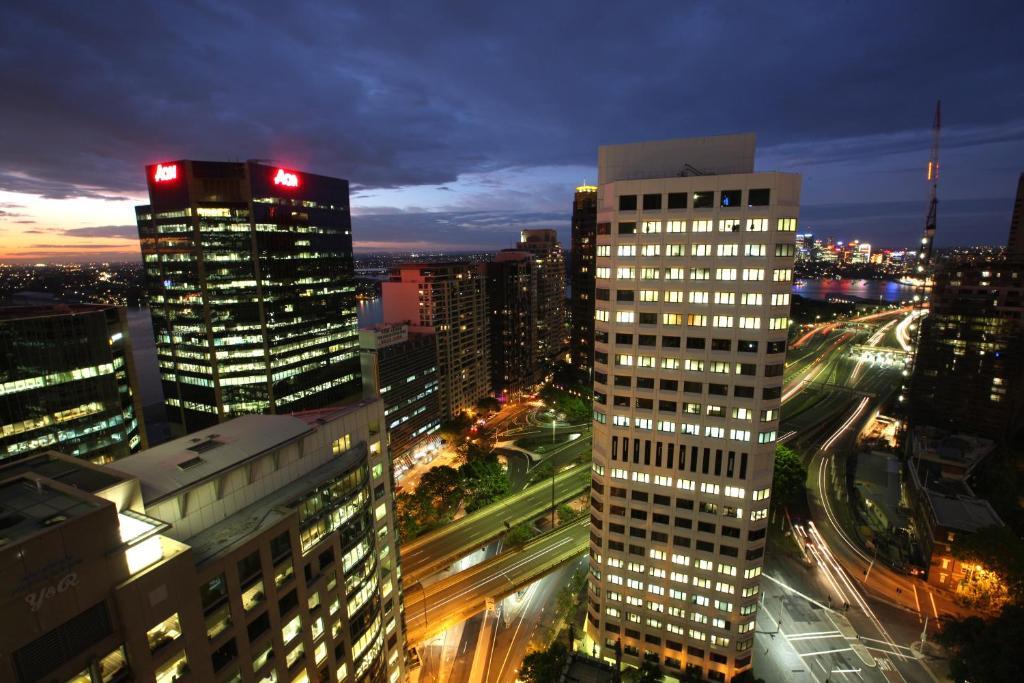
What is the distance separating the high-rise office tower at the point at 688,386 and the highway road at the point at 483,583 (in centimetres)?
1846

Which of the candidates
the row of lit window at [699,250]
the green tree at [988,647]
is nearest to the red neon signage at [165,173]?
the row of lit window at [699,250]

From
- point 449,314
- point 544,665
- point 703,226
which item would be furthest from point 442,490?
point 703,226

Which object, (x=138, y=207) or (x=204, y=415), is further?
(x=204, y=415)

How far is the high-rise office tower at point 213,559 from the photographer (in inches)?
765

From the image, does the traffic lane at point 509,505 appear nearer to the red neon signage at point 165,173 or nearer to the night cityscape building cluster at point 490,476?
the night cityscape building cluster at point 490,476

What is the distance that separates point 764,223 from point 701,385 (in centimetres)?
1688

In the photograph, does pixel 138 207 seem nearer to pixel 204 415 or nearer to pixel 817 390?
pixel 204 415

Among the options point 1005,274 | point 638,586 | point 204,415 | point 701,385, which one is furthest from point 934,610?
point 204,415

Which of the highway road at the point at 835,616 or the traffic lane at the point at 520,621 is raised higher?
the highway road at the point at 835,616

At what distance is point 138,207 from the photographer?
10012 cm

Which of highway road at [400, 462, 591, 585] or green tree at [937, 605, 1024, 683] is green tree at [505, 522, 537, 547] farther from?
green tree at [937, 605, 1024, 683]

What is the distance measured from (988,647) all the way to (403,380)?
103 metres

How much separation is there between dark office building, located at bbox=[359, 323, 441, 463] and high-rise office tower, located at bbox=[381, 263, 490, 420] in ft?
20.0

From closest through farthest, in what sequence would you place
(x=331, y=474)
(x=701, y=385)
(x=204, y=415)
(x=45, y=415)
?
(x=331, y=474) → (x=701, y=385) → (x=45, y=415) → (x=204, y=415)
